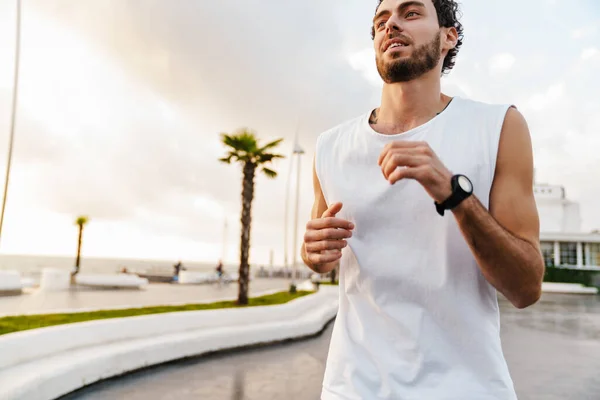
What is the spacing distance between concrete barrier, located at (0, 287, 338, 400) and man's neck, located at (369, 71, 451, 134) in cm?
575

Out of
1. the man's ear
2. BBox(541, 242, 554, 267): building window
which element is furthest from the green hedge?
the man's ear

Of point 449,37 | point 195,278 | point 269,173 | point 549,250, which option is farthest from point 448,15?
point 549,250

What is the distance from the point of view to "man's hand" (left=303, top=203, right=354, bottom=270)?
119 cm

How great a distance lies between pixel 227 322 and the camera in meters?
11.6

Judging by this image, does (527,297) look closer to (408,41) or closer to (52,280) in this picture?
(408,41)

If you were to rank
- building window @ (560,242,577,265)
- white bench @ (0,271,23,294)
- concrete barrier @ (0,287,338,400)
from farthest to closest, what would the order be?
building window @ (560,242,577,265)
white bench @ (0,271,23,294)
concrete barrier @ (0,287,338,400)

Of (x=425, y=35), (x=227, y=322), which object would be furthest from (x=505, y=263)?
(x=227, y=322)

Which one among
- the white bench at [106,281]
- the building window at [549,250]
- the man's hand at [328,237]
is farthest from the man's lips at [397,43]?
the building window at [549,250]

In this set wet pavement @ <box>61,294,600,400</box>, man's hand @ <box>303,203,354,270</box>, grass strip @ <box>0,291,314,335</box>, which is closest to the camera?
man's hand @ <box>303,203,354,270</box>

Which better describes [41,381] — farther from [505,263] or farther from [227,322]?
[505,263]

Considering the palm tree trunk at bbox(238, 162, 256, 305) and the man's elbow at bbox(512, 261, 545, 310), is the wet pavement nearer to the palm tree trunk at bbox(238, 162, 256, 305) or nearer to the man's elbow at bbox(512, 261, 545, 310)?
the palm tree trunk at bbox(238, 162, 256, 305)

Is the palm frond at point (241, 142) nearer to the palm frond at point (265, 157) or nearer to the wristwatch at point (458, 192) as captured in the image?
the palm frond at point (265, 157)

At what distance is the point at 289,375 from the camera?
8.04 m

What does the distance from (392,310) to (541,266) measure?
0.37 m
